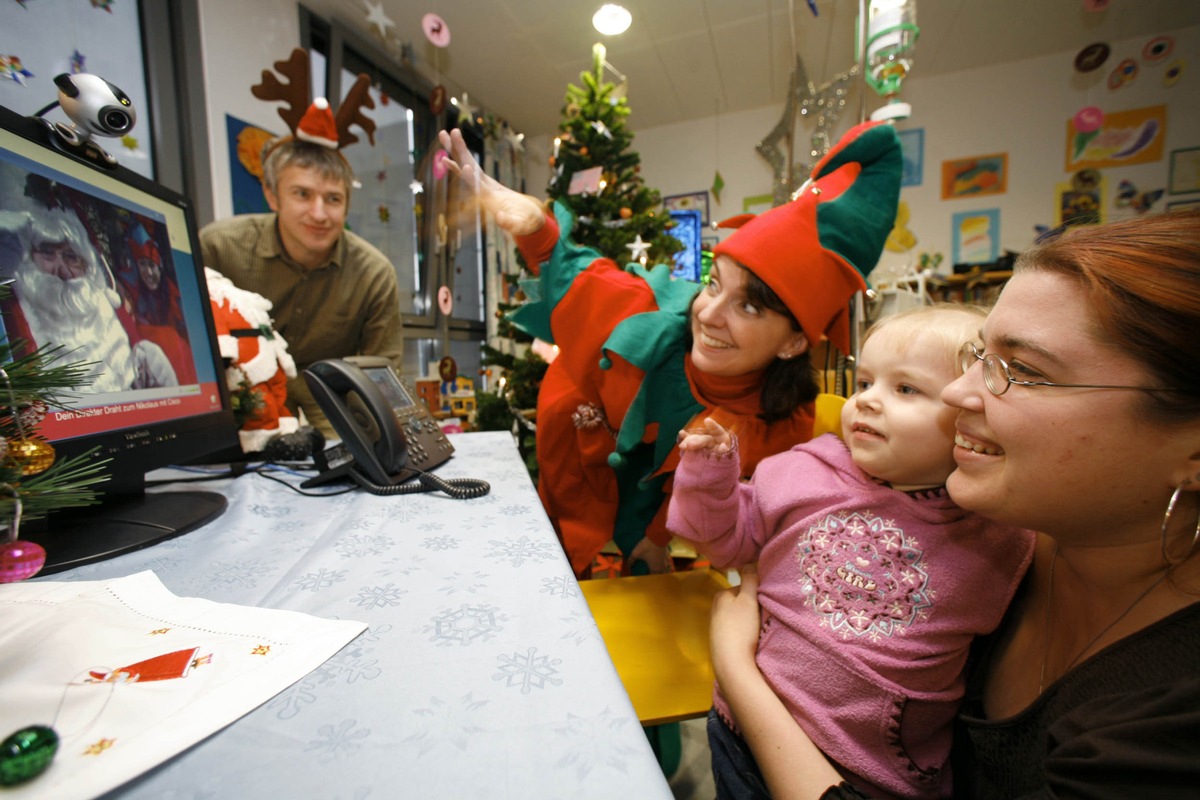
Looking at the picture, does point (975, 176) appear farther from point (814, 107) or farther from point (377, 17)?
point (377, 17)

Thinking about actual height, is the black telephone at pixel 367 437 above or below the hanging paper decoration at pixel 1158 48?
below

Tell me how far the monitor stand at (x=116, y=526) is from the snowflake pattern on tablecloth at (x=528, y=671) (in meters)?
0.54

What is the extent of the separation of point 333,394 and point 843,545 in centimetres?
90

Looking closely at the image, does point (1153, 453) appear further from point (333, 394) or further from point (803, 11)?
point (803, 11)

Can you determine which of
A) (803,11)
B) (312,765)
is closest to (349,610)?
(312,765)

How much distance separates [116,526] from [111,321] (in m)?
0.28

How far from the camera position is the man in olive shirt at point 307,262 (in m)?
1.77

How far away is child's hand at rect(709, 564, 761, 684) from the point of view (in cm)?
76

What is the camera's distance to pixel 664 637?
104 cm

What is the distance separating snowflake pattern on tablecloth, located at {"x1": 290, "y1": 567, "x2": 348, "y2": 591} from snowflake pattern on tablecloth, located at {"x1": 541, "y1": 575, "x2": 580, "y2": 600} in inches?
9.1

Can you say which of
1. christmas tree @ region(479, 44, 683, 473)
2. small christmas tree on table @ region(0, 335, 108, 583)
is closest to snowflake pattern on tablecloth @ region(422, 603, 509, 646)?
small christmas tree on table @ region(0, 335, 108, 583)

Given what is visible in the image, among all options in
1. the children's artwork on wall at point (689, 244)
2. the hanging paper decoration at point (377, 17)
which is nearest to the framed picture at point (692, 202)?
the children's artwork on wall at point (689, 244)

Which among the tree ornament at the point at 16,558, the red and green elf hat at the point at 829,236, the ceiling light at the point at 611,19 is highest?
the ceiling light at the point at 611,19

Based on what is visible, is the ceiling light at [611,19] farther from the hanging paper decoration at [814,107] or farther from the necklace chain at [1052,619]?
the necklace chain at [1052,619]
